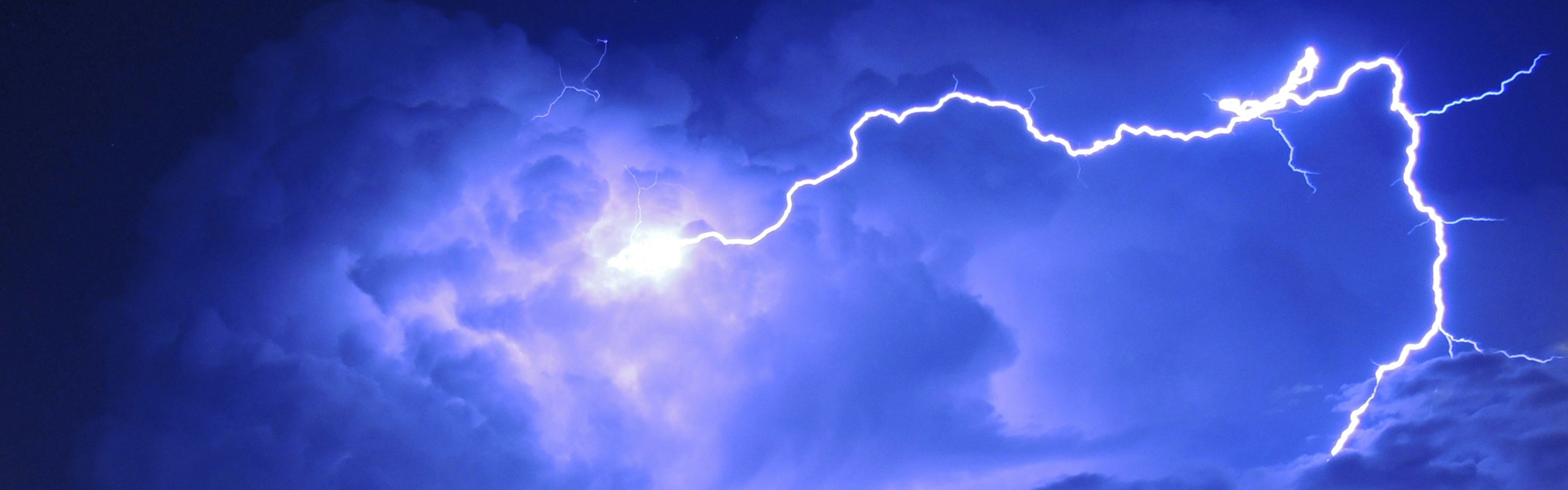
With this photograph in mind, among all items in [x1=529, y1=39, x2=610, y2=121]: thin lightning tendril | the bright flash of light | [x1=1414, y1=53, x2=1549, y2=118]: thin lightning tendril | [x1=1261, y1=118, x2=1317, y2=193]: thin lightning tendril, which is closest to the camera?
[x1=1414, y1=53, x2=1549, y2=118]: thin lightning tendril

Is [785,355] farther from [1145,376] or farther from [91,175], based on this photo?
[91,175]

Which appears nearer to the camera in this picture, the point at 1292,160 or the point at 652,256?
the point at 1292,160

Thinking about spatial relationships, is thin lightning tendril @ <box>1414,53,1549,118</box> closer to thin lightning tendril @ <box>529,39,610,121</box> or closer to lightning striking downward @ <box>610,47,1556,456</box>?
lightning striking downward @ <box>610,47,1556,456</box>

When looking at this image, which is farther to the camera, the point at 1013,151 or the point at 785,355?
the point at 785,355

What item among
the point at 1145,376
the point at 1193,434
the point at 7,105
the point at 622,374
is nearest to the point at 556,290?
the point at 622,374

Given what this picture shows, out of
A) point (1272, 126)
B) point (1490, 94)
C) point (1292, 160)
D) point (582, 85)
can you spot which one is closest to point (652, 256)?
point (582, 85)

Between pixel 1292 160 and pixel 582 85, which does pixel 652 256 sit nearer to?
pixel 582 85

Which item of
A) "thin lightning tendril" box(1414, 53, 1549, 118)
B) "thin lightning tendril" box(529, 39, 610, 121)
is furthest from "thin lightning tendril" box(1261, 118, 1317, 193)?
"thin lightning tendril" box(529, 39, 610, 121)

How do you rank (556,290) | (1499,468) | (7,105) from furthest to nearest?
1. (1499,468)
2. (556,290)
3. (7,105)
